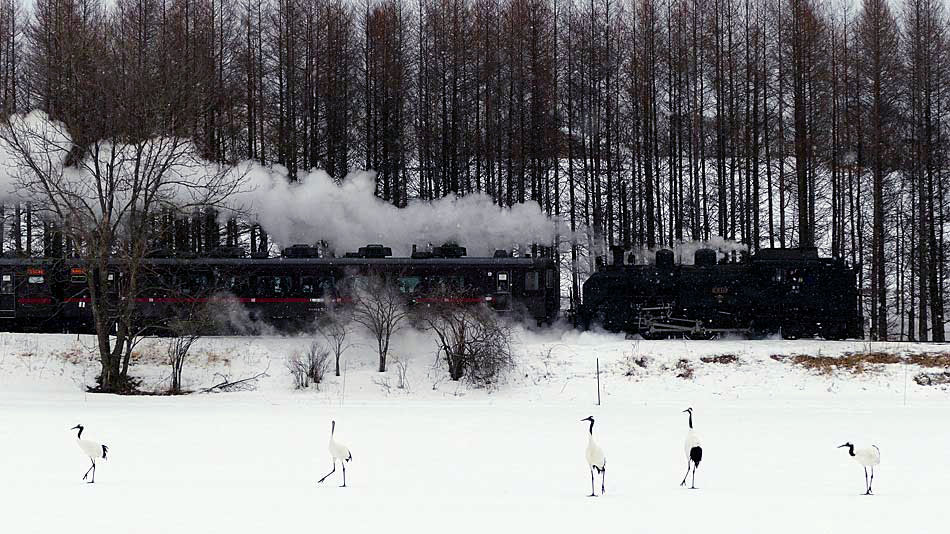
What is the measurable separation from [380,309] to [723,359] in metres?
9.99

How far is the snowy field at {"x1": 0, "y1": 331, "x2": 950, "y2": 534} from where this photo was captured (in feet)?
35.8

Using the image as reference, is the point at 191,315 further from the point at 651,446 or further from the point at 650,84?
the point at 650,84

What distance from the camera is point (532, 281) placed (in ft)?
96.3

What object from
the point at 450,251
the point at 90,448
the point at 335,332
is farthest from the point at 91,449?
the point at 450,251

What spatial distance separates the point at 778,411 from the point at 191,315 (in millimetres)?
15577

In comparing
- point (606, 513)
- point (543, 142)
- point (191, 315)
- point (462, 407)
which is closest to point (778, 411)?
point (462, 407)

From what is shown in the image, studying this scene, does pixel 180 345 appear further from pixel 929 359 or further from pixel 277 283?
pixel 929 359

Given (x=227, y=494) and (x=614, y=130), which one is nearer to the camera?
(x=227, y=494)

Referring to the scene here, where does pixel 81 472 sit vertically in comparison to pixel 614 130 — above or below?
below

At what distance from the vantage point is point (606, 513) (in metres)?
11.0

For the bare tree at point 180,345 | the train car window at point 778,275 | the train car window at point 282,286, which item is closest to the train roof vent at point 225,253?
the train car window at point 282,286

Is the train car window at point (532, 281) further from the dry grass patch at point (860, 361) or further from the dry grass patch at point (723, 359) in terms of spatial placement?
the dry grass patch at point (860, 361)

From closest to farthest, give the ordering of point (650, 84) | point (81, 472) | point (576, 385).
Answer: point (81, 472) < point (576, 385) < point (650, 84)

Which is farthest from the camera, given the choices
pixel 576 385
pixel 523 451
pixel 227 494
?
pixel 576 385
